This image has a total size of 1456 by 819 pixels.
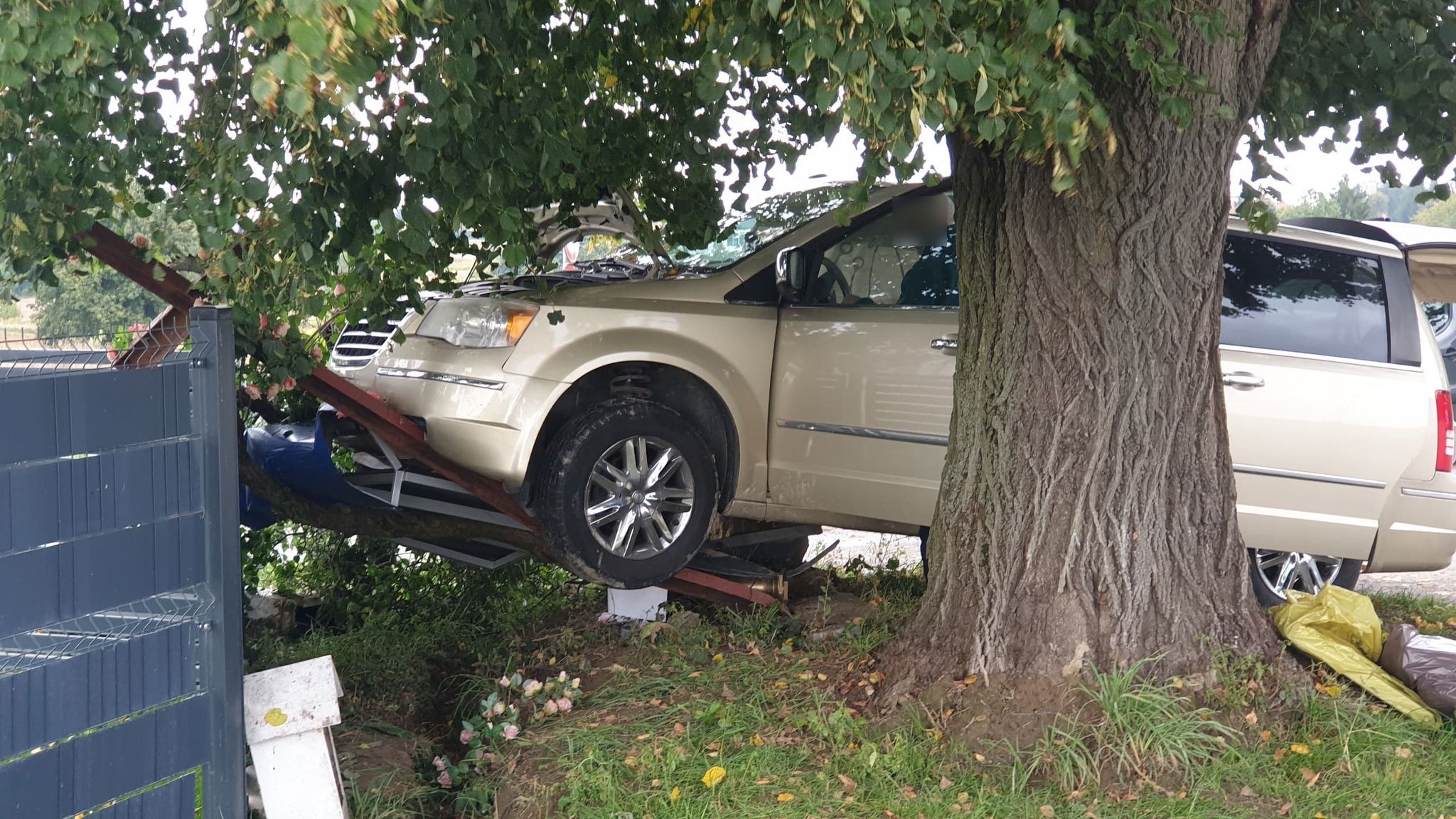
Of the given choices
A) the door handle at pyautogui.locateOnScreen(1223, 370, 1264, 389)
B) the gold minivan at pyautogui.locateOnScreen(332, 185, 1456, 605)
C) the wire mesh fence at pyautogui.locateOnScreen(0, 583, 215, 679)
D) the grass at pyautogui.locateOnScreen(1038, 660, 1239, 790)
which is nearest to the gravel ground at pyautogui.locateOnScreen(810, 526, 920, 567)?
the gold minivan at pyautogui.locateOnScreen(332, 185, 1456, 605)

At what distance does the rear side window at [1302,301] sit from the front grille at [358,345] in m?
3.86

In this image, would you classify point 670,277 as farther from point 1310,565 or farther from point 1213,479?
point 1310,565

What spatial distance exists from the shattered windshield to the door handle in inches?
75.4

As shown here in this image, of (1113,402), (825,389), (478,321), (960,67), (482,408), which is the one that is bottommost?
(482,408)

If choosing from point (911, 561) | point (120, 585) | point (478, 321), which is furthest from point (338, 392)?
point (911, 561)

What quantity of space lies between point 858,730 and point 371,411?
221 cm

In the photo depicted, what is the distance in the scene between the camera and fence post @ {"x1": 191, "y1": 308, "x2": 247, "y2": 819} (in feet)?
11.0

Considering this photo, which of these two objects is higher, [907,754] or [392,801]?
[907,754]

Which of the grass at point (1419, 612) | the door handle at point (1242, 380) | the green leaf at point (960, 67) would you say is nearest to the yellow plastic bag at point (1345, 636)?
the door handle at point (1242, 380)

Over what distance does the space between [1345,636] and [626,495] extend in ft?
9.40

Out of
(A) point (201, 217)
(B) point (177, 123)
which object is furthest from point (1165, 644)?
(B) point (177, 123)

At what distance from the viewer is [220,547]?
3365 mm

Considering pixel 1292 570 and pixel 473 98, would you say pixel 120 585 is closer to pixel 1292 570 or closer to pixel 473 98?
pixel 473 98

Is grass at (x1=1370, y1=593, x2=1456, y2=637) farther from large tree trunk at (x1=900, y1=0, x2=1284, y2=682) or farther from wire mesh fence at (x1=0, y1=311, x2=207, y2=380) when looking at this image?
wire mesh fence at (x1=0, y1=311, x2=207, y2=380)
